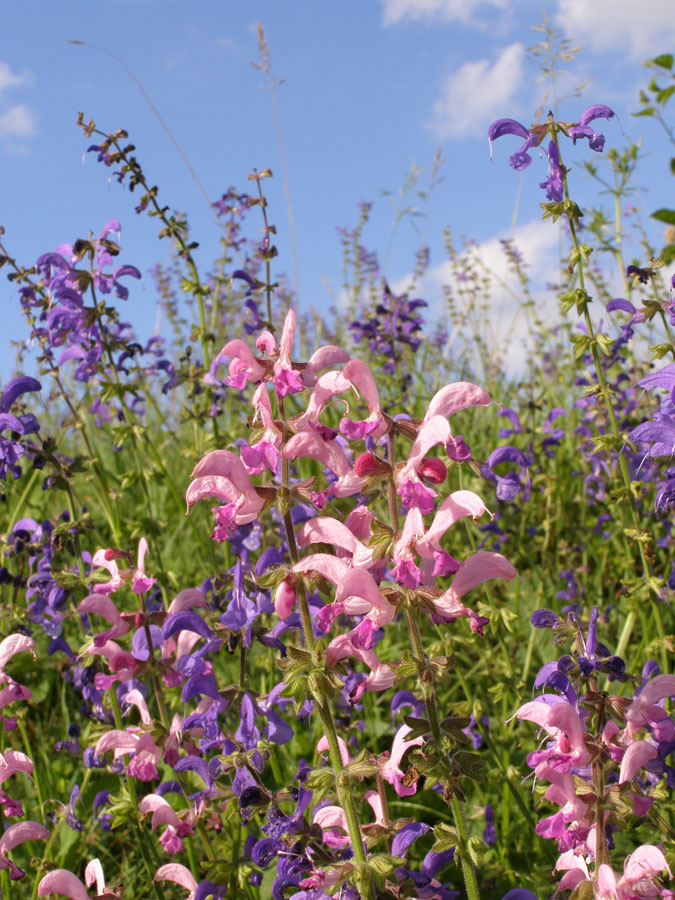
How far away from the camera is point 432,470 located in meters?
1.34

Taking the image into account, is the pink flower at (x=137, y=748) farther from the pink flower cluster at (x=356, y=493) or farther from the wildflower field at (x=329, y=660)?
the pink flower cluster at (x=356, y=493)

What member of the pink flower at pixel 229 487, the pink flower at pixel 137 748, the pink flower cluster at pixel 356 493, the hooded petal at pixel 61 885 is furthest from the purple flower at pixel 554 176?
A: the hooded petal at pixel 61 885

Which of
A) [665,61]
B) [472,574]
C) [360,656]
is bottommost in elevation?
[360,656]

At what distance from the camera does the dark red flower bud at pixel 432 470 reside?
4.38 feet

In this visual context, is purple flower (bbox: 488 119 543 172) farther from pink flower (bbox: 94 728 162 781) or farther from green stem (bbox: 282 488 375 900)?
pink flower (bbox: 94 728 162 781)

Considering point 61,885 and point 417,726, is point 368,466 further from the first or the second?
point 61,885

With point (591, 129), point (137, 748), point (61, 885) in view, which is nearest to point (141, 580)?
point (137, 748)

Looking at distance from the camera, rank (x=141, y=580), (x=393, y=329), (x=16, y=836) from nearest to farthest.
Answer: (x=16, y=836) → (x=141, y=580) → (x=393, y=329)

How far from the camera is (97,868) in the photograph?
175cm

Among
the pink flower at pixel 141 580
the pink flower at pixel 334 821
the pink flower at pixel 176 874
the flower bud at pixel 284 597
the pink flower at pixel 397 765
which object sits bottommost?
the pink flower at pixel 176 874

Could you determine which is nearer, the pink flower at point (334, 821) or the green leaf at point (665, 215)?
the green leaf at point (665, 215)

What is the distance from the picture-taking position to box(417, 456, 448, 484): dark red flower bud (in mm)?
1334

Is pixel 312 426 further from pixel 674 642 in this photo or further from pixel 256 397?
pixel 674 642

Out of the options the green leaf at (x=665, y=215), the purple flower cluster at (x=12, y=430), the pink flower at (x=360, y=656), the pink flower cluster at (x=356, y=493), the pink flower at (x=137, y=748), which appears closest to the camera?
the green leaf at (x=665, y=215)
